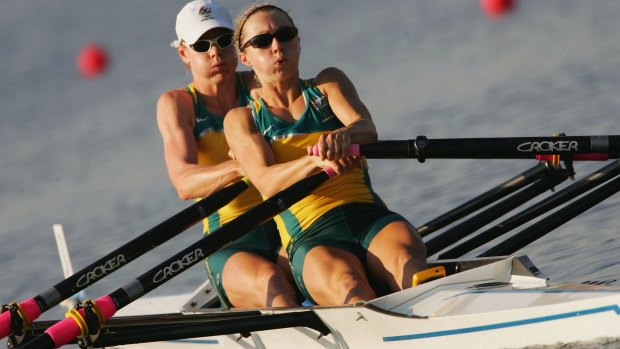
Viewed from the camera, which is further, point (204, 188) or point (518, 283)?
point (204, 188)

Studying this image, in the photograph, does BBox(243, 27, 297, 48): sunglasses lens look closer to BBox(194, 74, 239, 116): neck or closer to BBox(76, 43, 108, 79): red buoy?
BBox(194, 74, 239, 116): neck

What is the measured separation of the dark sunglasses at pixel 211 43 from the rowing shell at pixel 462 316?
4.16 feet

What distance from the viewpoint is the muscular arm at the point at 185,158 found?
190 inches

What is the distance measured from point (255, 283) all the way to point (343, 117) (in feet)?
2.33

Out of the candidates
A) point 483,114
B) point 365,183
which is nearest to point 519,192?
point 365,183

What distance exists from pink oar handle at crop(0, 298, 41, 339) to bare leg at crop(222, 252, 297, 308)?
750 millimetres

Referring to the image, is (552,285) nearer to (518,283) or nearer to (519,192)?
(518,283)

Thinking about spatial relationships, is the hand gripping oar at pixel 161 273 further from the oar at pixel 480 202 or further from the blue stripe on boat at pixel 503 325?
the oar at pixel 480 202

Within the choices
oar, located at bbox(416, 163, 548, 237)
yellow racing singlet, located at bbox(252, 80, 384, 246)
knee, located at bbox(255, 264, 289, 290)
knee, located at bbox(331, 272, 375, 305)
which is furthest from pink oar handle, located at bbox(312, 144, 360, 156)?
oar, located at bbox(416, 163, 548, 237)

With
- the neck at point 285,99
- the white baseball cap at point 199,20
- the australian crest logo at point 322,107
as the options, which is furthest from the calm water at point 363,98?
the white baseball cap at point 199,20

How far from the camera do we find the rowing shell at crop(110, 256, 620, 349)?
11.8ft

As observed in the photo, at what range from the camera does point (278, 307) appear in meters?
4.16

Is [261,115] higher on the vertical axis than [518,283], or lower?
higher

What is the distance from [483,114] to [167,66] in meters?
4.09
